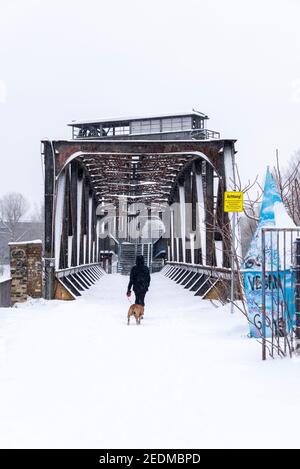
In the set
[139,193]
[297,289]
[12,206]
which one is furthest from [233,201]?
[12,206]

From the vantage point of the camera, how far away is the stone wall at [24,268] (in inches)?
622

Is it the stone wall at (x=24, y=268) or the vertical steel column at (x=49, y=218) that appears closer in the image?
the stone wall at (x=24, y=268)

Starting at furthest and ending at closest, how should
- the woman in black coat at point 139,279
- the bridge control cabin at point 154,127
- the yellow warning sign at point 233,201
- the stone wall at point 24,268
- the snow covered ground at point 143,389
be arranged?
the bridge control cabin at point 154,127 < the stone wall at point 24,268 < the woman in black coat at point 139,279 < the yellow warning sign at point 233,201 < the snow covered ground at point 143,389

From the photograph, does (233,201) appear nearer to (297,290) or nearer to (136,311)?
(136,311)

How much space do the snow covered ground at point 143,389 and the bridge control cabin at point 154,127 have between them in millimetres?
47612

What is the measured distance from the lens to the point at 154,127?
59312 millimetres

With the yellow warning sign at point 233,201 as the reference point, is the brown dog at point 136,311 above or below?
below

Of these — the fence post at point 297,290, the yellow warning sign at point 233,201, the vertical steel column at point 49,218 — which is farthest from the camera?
the vertical steel column at point 49,218

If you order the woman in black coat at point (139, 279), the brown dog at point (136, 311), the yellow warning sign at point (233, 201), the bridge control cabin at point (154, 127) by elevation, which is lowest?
the brown dog at point (136, 311)

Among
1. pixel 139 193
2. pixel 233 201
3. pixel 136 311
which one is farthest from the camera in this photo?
pixel 139 193

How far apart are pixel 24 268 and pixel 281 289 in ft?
32.1

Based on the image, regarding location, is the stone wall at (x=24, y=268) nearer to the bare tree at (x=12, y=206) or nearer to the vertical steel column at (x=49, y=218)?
the vertical steel column at (x=49, y=218)

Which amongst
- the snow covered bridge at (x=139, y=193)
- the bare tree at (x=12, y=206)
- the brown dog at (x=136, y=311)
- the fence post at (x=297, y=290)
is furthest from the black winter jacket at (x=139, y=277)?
the bare tree at (x=12, y=206)
